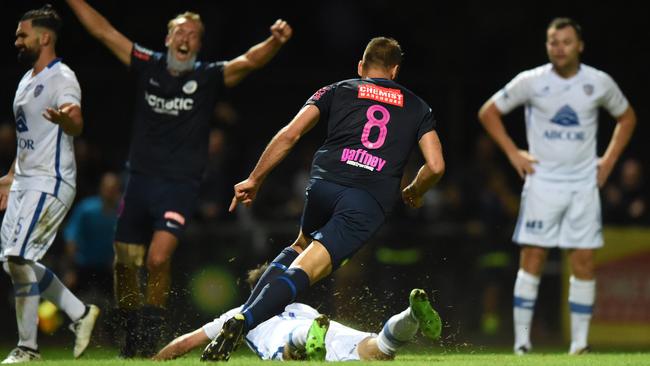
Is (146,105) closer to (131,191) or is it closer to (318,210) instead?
Answer: (131,191)

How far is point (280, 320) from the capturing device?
902 cm

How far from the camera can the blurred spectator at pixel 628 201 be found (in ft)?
50.5

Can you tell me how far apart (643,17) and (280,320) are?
38.0 ft

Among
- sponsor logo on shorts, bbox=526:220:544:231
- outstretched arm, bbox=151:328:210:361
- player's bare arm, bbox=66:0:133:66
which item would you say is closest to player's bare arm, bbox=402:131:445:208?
outstretched arm, bbox=151:328:210:361

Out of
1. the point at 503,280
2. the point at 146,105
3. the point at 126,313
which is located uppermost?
the point at 146,105

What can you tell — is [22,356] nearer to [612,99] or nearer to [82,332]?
[82,332]

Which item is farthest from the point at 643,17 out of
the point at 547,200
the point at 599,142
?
the point at 547,200

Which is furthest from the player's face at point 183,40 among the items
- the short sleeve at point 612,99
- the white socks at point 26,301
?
the short sleeve at point 612,99

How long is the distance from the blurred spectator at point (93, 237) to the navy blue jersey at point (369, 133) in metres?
6.07

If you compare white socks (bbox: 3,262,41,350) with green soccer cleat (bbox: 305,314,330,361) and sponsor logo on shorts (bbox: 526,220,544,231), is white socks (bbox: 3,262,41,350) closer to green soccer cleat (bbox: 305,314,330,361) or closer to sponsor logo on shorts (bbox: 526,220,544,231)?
green soccer cleat (bbox: 305,314,330,361)

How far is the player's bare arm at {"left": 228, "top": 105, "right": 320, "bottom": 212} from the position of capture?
26.8 ft

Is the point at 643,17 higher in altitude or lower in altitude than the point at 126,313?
higher

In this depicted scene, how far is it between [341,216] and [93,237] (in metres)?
6.47

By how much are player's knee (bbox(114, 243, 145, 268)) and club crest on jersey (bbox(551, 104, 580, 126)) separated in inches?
142
